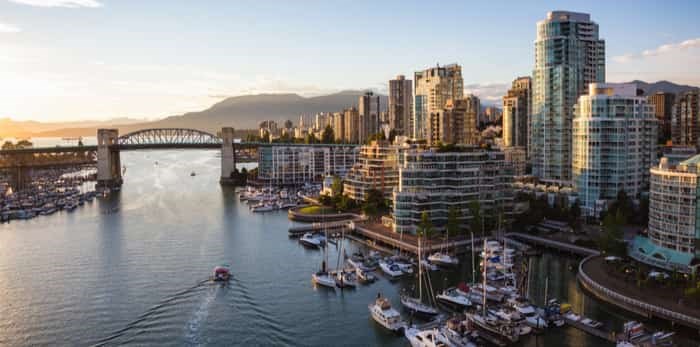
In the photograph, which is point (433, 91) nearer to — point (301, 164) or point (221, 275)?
point (301, 164)

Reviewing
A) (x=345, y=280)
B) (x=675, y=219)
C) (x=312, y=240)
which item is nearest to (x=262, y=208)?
(x=312, y=240)

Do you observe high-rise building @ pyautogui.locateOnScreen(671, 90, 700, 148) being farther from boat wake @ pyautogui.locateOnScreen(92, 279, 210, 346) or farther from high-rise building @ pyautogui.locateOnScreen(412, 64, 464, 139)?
boat wake @ pyautogui.locateOnScreen(92, 279, 210, 346)

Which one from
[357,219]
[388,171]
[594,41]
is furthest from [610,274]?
[594,41]

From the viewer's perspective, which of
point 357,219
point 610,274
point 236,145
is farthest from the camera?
point 236,145

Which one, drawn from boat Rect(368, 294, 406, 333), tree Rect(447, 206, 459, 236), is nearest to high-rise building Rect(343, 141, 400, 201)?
tree Rect(447, 206, 459, 236)

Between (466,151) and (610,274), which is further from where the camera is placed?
(466,151)

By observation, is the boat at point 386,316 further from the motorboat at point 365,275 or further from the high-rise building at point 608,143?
the high-rise building at point 608,143

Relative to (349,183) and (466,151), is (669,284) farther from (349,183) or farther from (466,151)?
(349,183)
